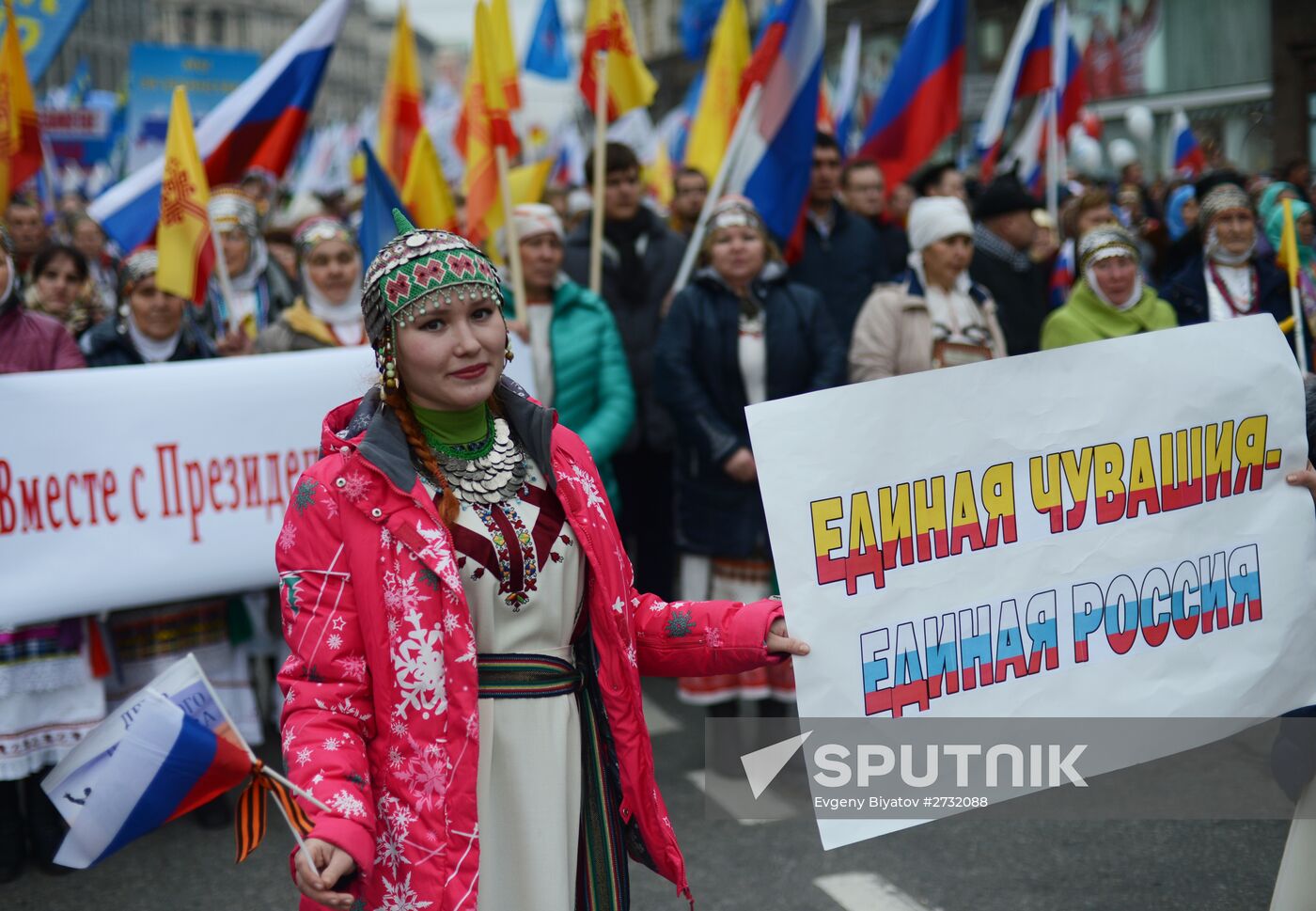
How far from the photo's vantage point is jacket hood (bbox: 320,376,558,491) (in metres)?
2.26

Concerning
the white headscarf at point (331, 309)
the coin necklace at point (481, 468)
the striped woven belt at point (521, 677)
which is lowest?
the striped woven belt at point (521, 677)

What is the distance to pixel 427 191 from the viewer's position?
251 inches

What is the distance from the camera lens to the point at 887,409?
2771 mm

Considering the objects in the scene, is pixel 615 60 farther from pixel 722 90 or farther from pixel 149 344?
pixel 149 344

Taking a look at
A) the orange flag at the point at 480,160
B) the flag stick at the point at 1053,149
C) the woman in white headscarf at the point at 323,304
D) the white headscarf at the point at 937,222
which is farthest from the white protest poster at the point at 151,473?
the flag stick at the point at 1053,149

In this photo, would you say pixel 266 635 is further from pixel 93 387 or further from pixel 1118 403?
pixel 1118 403

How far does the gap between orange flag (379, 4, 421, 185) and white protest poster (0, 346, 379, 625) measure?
12.6 feet

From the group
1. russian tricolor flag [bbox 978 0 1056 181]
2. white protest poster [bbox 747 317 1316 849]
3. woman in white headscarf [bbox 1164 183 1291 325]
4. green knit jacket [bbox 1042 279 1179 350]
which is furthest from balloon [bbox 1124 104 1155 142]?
white protest poster [bbox 747 317 1316 849]

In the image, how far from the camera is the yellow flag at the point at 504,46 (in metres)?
6.20

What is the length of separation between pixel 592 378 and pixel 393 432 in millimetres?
3374

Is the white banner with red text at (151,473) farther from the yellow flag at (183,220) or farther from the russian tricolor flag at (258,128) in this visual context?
the russian tricolor flag at (258,128)

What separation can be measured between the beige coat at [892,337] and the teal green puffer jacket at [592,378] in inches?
37.7

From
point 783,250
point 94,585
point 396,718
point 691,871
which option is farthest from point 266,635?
point 396,718

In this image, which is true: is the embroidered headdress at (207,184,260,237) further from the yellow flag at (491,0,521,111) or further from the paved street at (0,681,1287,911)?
the paved street at (0,681,1287,911)
